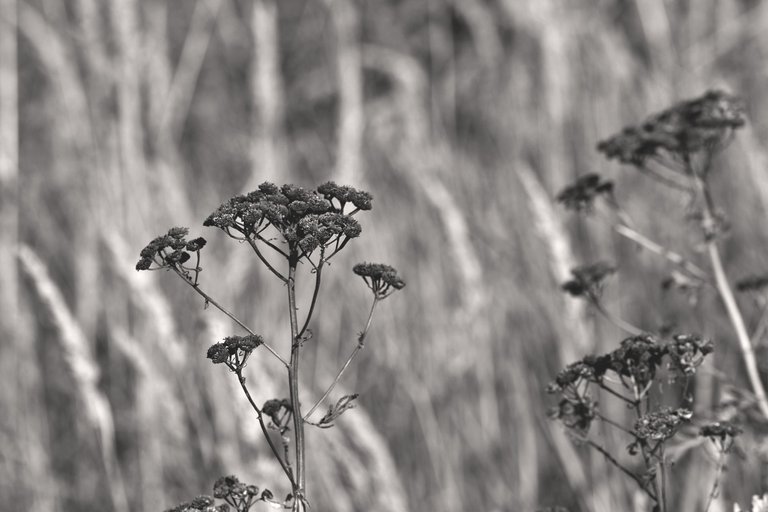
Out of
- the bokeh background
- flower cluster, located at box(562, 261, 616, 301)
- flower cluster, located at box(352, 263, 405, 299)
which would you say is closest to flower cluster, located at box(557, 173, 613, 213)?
flower cluster, located at box(562, 261, 616, 301)

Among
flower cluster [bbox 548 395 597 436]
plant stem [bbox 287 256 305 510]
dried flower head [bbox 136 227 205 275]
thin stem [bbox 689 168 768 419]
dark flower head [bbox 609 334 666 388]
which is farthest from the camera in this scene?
thin stem [bbox 689 168 768 419]

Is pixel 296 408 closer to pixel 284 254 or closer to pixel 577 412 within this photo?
pixel 284 254

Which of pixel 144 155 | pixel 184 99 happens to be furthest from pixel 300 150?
pixel 144 155

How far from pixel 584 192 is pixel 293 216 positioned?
140cm

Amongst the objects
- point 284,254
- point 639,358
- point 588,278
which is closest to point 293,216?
point 284,254

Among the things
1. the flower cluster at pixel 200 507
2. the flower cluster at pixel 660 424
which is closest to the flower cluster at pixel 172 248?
the flower cluster at pixel 200 507

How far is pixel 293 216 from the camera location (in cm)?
173

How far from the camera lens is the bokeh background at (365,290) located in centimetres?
378

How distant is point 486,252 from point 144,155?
2012mm

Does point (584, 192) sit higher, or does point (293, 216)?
point (584, 192)

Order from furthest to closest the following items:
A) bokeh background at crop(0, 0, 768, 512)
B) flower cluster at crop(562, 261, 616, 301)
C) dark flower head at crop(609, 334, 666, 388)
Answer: bokeh background at crop(0, 0, 768, 512) → flower cluster at crop(562, 261, 616, 301) → dark flower head at crop(609, 334, 666, 388)

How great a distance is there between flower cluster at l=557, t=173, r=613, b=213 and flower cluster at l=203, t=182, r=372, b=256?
4.19 ft

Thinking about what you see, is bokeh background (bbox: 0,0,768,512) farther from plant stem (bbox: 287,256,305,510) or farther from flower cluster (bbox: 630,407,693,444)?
plant stem (bbox: 287,256,305,510)

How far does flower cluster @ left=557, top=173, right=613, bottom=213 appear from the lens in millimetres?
2854
